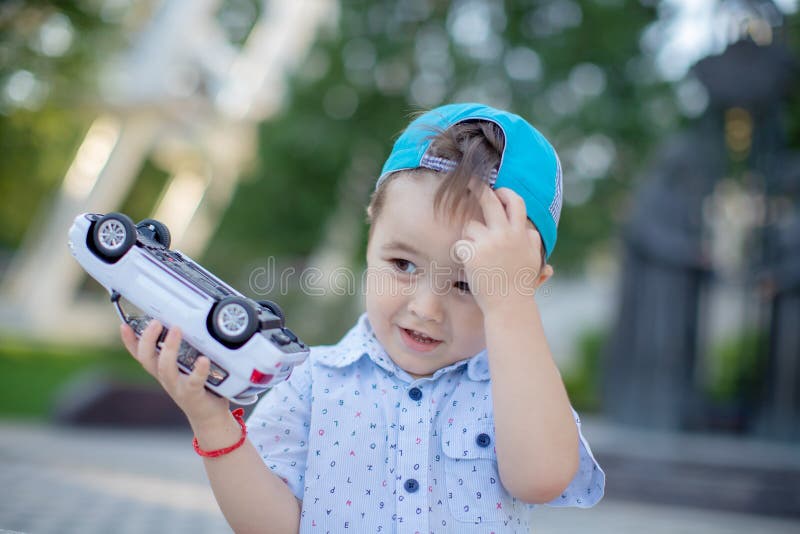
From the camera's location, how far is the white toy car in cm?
142

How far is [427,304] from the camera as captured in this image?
64.0 inches

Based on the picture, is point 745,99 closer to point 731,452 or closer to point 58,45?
point 731,452

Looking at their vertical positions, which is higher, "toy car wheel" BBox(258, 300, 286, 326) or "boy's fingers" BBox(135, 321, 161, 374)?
"toy car wheel" BBox(258, 300, 286, 326)

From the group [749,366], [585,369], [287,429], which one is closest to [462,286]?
[287,429]

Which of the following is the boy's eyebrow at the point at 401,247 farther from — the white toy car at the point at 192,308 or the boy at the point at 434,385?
the white toy car at the point at 192,308

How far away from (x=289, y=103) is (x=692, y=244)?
1047cm

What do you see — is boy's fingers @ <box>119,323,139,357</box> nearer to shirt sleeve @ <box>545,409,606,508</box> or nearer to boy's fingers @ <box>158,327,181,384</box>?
boy's fingers @ <box>158,327,181,384</box>

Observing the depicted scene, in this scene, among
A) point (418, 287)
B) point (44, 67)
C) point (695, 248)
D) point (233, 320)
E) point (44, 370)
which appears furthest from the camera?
point (44, 370)

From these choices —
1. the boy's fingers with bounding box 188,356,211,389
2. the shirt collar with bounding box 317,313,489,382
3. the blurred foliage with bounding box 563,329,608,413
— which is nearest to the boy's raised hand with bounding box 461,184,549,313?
the shirt collar with bounding box 317,313,489,382

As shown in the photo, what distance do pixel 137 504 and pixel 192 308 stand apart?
480cm

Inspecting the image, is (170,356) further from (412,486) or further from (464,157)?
(464,157)

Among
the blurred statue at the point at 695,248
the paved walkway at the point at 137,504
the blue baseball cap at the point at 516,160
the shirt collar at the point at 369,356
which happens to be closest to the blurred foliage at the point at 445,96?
the blurred statue at the point at 695,248

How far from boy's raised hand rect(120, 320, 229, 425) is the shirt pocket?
20.9 inches

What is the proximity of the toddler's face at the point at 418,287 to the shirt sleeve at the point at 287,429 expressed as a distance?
0.25m
